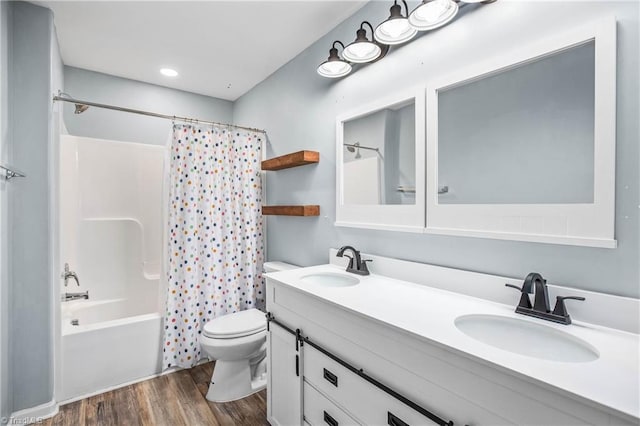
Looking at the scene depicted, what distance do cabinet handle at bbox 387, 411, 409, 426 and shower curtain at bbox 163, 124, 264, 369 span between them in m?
1.82

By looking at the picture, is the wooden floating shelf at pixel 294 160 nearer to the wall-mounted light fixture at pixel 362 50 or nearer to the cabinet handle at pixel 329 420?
the wall-mounted light fixture at pixel 362 50

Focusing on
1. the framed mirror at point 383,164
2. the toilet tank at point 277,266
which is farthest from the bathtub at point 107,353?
the framed mirror at point 383,164

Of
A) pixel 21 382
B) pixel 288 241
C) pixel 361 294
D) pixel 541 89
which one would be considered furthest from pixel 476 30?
pixel 21 382

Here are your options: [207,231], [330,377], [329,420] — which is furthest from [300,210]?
[329,420]

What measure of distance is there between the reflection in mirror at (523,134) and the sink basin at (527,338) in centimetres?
45

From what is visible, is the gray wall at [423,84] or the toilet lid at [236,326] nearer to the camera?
the gray wall at [423,84]

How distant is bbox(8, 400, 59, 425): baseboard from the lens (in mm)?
1805

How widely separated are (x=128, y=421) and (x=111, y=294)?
1.42m

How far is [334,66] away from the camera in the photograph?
1.88 metres

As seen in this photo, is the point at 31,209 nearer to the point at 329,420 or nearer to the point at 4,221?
the point at 4,221

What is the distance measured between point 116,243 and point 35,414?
58.0 inches

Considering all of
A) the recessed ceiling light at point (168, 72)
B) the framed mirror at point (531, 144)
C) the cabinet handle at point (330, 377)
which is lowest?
the cabinet handle at point (330, 377)

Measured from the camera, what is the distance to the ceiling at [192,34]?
6.23 feet

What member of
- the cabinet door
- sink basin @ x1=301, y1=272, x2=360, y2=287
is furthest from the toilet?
sink basin @ x1=301, y1=272, x2=360, y2=287
